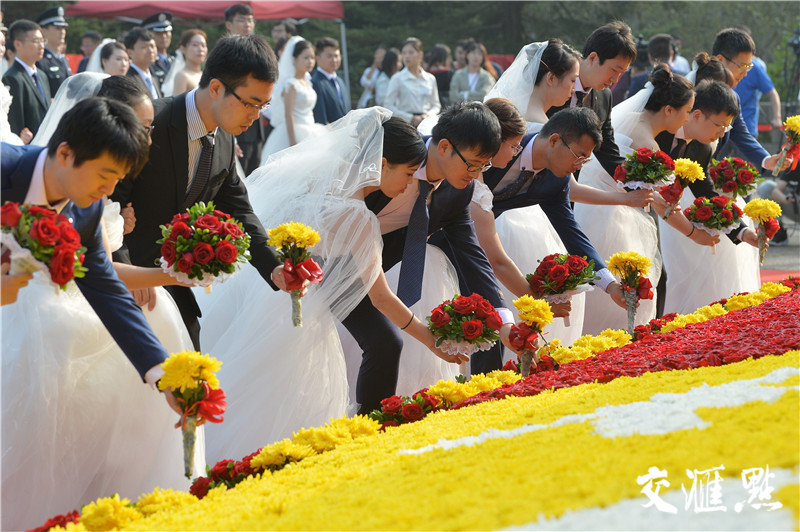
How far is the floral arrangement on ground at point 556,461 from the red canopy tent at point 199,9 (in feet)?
44.7

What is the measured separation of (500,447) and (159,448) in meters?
1.25

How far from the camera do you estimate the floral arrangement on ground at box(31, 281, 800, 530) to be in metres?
2.07

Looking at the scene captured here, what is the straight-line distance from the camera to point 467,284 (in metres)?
4.35

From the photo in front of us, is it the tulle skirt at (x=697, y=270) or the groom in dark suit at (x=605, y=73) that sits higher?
the groom in dark suit at (x=605, y=73)

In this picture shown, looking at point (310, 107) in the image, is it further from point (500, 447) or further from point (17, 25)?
point (500, 447)

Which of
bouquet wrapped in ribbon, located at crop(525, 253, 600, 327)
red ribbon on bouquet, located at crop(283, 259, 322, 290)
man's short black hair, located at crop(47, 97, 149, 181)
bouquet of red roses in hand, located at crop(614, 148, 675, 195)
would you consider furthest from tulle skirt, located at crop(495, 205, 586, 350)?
man's short black hair, located at crop(47, 97, 149, 181)

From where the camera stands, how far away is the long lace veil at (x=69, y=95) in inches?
158

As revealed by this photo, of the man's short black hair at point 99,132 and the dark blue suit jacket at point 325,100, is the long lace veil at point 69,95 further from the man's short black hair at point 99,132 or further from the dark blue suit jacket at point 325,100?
the dark blue suit jacket at point 325,100

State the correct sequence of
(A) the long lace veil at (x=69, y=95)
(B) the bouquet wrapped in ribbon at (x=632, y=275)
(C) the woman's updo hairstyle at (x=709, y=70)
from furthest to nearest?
1. (C) the woman's updo hairstyle at (x=709, y=70)
2. (B) the bouquet wrapped in ribbon at (x=632, y=275)
3. (A) the long lace veil at (x=69, y=95)

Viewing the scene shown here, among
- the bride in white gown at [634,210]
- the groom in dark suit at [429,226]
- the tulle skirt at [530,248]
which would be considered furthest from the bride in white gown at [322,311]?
the bride in white gown at [634,210]

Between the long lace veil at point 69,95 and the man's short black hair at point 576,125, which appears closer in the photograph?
the long lace veil at point 69,95

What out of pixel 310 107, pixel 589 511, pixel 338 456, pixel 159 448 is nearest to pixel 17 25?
pixel 310 107

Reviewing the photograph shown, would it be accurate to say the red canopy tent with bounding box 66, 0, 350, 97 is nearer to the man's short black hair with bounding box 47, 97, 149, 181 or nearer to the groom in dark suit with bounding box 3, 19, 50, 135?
the groom in dark suit with bounding box 3, 19, 50, 135

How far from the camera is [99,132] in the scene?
2.48 metres
